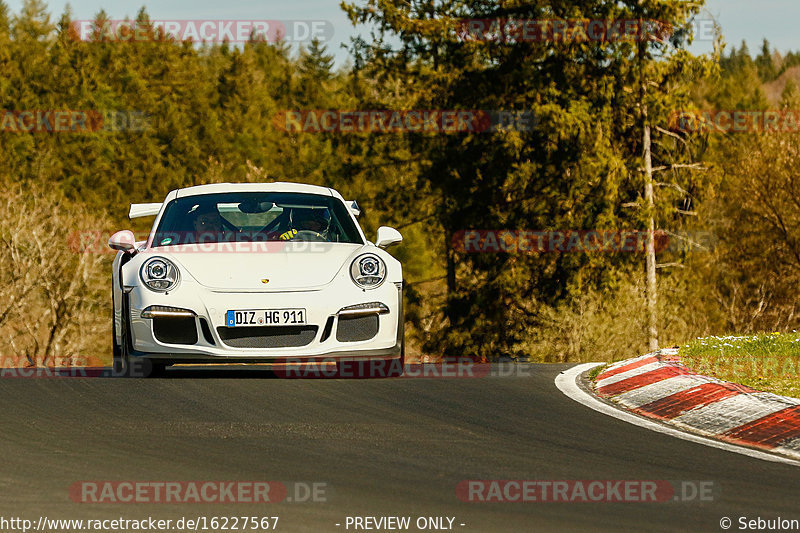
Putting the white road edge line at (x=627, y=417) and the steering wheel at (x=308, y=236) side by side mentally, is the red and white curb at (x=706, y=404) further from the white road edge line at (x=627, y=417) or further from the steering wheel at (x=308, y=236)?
the steering wheel at (x=308, y=236)

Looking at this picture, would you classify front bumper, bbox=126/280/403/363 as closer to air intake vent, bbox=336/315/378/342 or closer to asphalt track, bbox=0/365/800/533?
air intake vent, bbox=336/315/378/342

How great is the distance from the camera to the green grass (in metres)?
9.09

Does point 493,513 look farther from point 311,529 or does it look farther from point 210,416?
point 210,416

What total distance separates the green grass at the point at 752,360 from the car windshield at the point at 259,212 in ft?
11.1

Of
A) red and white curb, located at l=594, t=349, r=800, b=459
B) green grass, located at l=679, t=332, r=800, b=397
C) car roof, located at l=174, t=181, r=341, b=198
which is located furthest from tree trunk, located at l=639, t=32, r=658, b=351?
car roof, located at l=174, t=181, r=341, b=198

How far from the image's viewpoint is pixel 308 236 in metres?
9.27

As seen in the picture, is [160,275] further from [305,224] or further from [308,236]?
[305,224]

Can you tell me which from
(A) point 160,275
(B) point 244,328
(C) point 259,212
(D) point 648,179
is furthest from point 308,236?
(D) point 648,179

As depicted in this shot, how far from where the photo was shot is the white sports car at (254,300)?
8.39 meters

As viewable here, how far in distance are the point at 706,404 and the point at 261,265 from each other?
137 inches

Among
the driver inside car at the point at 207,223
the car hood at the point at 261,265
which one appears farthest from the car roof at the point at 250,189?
the car hood at the point at 261,265

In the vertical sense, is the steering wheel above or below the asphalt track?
above

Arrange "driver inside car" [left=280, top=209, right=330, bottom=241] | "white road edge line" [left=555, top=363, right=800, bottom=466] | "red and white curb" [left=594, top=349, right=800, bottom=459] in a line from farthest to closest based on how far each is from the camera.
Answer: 1. "driver inside car" [left=280, top=209, right=330, bottom=241]
2. "red and white curb" [left=594, top=349, right=800, bottom=459]
3. "white road edge line" [left=555, top=363, right=800, bottom=466]

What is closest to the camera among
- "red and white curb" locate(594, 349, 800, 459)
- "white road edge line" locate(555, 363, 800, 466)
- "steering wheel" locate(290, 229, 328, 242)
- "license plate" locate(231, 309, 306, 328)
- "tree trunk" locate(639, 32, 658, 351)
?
"white road edge line" locate(555, 363, 800, 466)
